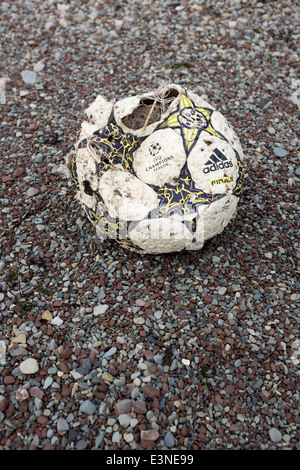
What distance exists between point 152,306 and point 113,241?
0.88 m

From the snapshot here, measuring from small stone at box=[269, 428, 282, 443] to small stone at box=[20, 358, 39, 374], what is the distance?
2000mm

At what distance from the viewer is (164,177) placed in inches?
163

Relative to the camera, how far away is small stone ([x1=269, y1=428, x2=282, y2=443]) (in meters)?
3.53

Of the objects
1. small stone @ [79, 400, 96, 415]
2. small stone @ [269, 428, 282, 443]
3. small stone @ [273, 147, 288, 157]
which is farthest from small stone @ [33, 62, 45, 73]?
small stone @ [269, 428, 282, 443]

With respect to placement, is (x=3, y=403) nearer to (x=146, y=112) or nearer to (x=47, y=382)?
(x=47, y=382)

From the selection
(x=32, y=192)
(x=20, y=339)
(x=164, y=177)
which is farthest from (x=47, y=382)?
(x=32, y=192)

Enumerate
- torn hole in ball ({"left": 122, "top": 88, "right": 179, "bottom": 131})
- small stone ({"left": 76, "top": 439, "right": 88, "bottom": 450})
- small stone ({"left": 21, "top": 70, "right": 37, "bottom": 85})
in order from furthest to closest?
small stone ({"left": 21, "top": 70, "right": 37, "bottom": 85}) → torn hole in ball ({"left": 122, "top": 88, "right": 179, "bottom": 131}) → small stone ({"left": 76, "top": 439, "right": 88, "bottom": 450})

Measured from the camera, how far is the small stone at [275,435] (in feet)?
11.6

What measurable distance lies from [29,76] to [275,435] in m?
6.06

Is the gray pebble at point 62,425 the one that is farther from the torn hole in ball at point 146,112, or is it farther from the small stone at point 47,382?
the torn hole in ball at point 146,112

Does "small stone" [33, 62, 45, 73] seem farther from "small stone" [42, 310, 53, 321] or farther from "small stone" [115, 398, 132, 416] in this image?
"small stone" [115, 398, 132, 416]

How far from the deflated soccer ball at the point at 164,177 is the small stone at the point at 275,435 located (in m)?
1.68

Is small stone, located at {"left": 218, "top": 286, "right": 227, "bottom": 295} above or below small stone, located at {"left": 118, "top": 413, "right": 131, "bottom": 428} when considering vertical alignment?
above
